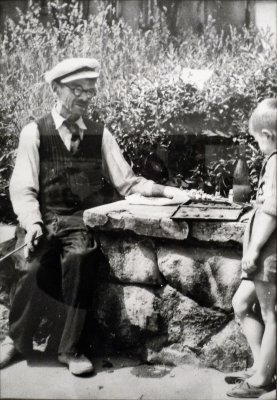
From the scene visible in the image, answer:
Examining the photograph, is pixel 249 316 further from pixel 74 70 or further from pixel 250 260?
pixel 74 70

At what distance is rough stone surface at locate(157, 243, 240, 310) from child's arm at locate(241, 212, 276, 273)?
281 mm

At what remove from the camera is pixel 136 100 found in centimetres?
337

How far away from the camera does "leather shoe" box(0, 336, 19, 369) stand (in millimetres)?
2789

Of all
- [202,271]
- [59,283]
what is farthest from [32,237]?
[202,271]

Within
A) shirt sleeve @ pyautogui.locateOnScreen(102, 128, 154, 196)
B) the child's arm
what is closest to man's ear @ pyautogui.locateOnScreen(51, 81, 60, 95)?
shirt sleeve @ pyautogui.locateOnScreen(102, 128, 154, 196)

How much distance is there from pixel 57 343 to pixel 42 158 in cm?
104

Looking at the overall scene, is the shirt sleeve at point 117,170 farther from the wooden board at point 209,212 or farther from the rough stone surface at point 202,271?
the rough stone surface at point 202,271

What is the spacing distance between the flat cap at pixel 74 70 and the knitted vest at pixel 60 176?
0.23 metres

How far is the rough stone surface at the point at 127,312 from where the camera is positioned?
9.37 ft

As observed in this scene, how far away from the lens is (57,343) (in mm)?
2928

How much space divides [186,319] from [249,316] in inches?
16.0

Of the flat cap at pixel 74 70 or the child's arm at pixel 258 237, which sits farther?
the flat cap at pixel 74 70

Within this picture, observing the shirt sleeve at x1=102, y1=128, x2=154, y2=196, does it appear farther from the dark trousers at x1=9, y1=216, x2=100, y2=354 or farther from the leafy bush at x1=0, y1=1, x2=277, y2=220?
the dark trousers at x1=9, y1=216, x2=100, y2=354

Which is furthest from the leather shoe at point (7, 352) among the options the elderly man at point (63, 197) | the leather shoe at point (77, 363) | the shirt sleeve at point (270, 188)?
the shirt sleeve at point (270, 188)
